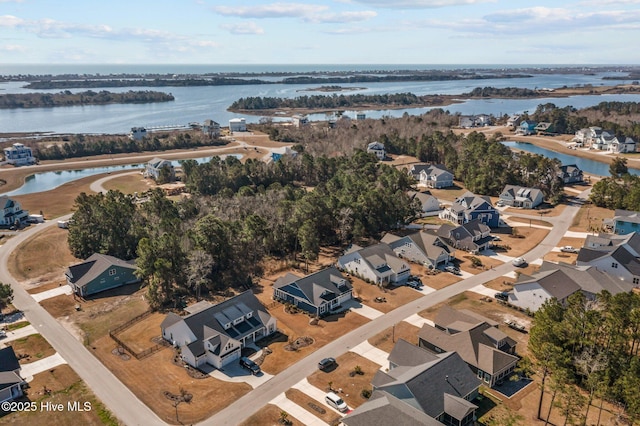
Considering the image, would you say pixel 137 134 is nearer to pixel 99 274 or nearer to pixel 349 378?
pixel 99 274

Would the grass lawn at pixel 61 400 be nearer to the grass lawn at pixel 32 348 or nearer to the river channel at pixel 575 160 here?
the grass lawn at pixel 32 348

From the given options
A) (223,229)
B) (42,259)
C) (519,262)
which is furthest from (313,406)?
(42,259)

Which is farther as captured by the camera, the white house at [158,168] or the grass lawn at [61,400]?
the white house at [158,168]

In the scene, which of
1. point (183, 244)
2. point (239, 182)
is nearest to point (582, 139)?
point (239, 182)

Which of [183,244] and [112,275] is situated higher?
[183,244]

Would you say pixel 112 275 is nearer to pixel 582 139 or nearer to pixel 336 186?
pixel 336 186

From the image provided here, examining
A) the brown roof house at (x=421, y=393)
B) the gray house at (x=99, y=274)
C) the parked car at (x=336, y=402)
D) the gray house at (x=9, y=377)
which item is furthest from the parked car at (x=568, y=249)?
the gray house at (x=9, y=377)

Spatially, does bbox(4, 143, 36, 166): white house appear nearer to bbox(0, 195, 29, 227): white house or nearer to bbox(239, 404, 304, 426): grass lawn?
bbox(0, 195, 29, 227): white house
